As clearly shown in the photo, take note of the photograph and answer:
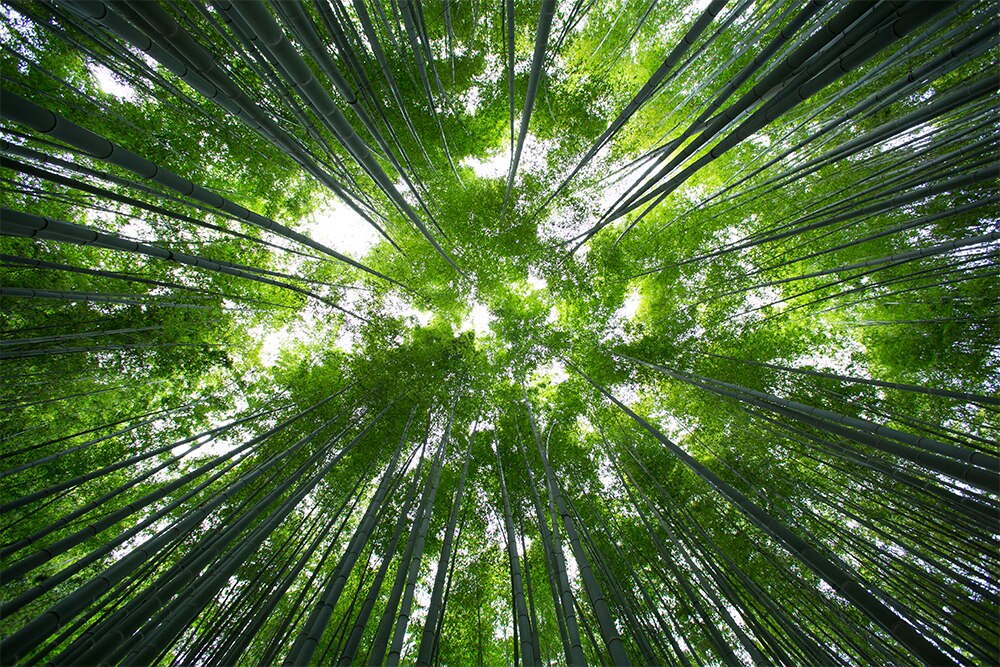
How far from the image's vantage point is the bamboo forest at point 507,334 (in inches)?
136

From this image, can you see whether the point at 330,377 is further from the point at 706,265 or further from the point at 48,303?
the point at 706,265

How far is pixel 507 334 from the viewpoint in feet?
24.2

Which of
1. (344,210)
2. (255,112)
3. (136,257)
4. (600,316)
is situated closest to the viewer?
(255,112)

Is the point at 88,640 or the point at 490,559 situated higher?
the point at 490,559

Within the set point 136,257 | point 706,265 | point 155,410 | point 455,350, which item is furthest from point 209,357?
point 706,265

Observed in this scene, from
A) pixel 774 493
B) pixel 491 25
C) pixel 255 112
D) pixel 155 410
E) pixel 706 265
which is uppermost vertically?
pixel 491 25

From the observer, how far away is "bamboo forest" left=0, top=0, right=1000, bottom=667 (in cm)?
346

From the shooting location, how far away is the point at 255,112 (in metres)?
2.38

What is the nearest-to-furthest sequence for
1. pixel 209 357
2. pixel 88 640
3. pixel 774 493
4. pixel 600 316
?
pixel 88 640 → pixel 774 493 → pixel 209 357 → pixel 600 316

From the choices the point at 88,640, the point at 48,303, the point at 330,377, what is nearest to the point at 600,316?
the point at 330,377

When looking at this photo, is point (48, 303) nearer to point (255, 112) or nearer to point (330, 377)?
point (330, 377)

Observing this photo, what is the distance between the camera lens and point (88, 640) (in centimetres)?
195

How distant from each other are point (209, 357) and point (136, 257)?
1595mm

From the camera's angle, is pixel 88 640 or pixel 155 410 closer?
pixel 88 640
